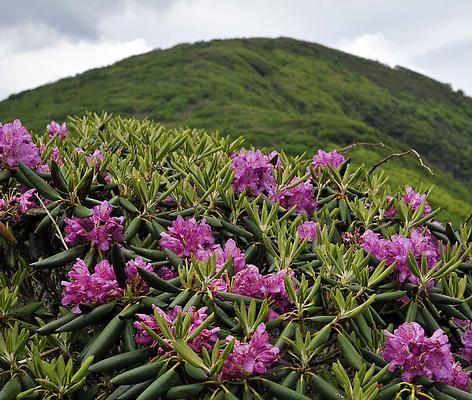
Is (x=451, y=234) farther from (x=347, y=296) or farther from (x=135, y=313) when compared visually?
(x=135, y=313)

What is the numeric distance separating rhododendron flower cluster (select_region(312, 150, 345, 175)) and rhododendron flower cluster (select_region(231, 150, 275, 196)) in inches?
13.8

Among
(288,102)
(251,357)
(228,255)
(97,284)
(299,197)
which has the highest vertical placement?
(288,102)

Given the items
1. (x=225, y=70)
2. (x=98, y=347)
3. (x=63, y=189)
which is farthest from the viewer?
(x=225, y=70)

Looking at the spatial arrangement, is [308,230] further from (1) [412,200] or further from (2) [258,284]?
(1) [412,200]

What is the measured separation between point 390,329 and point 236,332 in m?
0.50

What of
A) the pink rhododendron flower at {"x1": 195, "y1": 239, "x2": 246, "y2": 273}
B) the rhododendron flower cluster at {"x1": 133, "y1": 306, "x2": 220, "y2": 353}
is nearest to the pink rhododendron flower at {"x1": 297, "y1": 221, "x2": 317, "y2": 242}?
the pink rhododendron flower at {"x1": 195, "y1": 239, "x2": 246, "y2": 273}

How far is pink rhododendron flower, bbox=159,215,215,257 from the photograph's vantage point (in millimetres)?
2008

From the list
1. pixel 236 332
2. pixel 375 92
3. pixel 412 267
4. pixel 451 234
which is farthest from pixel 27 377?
pixel 375 92

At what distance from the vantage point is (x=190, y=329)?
165 centimetres

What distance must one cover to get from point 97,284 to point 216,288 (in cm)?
36

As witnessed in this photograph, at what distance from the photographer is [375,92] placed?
39344 millimetres

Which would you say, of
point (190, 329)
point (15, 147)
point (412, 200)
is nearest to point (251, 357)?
point (190, 329)

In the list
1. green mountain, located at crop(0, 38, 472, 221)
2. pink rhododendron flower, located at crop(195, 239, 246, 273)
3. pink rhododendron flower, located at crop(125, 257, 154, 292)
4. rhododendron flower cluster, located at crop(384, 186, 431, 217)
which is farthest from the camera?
green mountain, located at crop(0, 38, 472, 221)

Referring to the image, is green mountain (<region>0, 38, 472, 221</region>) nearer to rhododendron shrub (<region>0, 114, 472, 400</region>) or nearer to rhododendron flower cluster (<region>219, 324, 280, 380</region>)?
rhododendron shrub (<region>0, 114, 472, 400</region>)
